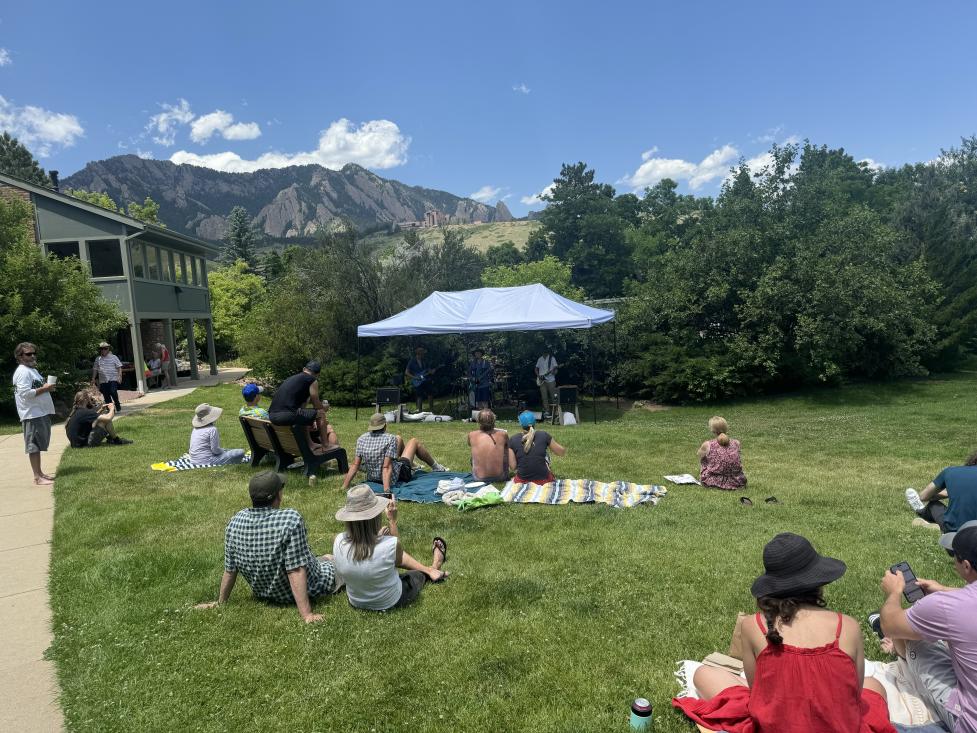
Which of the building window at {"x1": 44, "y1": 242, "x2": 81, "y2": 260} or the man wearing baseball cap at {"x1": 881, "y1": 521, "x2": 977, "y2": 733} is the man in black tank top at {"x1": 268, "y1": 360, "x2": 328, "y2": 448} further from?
the building window at {"x1": 44, "y1": 242, "x2": 81, "y2": 260}

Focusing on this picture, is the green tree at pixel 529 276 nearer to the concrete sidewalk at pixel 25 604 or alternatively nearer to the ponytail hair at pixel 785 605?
the concrete sidewalk at pixel 25 604

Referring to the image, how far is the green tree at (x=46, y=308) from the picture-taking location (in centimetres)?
1276

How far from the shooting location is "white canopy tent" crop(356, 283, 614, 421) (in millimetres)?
12336

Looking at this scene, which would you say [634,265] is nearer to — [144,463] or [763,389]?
[763,389]

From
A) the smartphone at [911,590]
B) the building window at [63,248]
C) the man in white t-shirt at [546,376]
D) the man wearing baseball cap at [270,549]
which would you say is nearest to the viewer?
the smartphone at [911,590]

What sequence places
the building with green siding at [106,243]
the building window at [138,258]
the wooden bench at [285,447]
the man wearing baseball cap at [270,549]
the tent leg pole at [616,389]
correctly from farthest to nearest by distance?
1. the building window at [138,258]
2. the building with green siding at [106,243]
3. the tent leg pole at [616,389]
4. the wooden bench at [285,447]
5. the man wearing baseball cap at [270,549]

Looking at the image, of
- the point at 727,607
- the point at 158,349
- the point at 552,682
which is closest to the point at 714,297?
the point at 727,607

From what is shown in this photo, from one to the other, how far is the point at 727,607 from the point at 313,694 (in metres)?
2.49

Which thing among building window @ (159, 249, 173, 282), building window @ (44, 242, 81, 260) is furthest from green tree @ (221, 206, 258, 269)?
building window @ (44, 242, 81, 260)

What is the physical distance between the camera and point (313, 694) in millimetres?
3055

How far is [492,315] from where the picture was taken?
13039 millimetres

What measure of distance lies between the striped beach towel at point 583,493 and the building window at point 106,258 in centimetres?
1700

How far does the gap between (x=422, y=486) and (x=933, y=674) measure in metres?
5.06

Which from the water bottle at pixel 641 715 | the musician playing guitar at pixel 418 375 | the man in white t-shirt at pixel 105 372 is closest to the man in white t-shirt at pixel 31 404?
the man in white t-shirt at pixel 105 372
